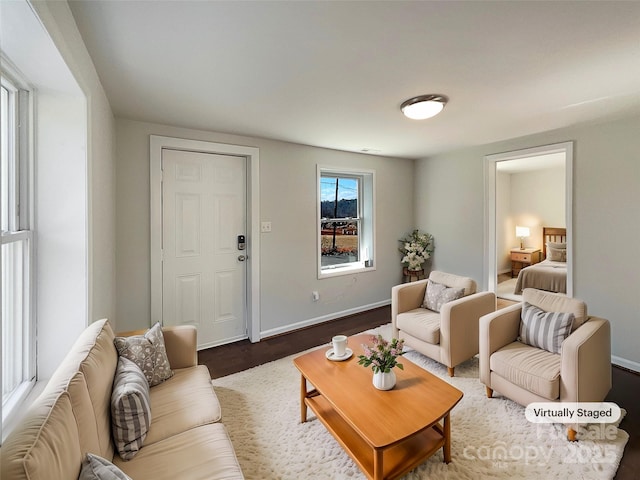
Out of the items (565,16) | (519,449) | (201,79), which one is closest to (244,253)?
(201,79)

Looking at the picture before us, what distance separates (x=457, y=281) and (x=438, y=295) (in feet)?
0.78

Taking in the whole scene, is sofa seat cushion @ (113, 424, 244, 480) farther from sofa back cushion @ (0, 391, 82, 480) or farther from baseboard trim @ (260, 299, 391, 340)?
baseboard trim @ (260, 299, 391, 340)

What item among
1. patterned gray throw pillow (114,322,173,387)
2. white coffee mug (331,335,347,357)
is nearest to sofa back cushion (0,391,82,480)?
patterned gray throw pillow (114,322,173,387)

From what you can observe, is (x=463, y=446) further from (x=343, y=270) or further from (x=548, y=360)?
(x=343, y=270)

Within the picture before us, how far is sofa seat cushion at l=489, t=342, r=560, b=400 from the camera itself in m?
1.82

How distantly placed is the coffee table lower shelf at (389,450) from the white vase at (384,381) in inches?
10.6

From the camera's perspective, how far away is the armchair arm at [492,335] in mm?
2162

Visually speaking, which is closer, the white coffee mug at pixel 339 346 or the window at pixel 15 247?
the window at pixel 15 247

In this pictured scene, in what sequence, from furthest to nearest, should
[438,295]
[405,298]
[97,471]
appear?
[405,298] → [438,295] → [97,471]

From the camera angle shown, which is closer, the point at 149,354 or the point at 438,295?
the point at 149,354

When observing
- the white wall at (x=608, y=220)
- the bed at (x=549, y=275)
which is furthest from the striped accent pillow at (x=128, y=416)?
the bed at (x=549, y=275)

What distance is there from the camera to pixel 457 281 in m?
2.94

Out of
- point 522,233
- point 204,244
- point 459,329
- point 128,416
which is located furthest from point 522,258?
point 128,416

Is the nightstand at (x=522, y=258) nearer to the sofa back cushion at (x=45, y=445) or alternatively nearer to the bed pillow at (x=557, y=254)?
the bed pillow at (x=557, y=254)
